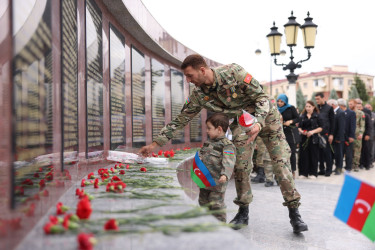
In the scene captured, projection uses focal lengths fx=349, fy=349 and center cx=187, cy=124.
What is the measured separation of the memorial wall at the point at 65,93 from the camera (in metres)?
1.51

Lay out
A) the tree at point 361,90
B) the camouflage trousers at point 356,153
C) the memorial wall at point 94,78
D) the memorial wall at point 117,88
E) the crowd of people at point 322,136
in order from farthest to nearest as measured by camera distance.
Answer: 1. the tree at point 361,90
2. the camouflage trousers at point 356,153
3. the crowd of people at point 322,136
4. the memorial wall at point 117,88
5. the memorial wall at point 94,78

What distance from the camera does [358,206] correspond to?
6.02ft

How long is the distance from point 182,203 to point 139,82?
12.3 feet

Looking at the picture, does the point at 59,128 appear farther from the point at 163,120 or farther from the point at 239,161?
the point at 163,120

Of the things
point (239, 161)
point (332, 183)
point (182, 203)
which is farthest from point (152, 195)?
point (332, 183)

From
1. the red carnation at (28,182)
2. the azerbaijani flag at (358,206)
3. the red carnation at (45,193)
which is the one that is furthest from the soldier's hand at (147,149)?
the azerbaijani flag at (358,206)

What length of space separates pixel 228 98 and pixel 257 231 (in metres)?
1.33

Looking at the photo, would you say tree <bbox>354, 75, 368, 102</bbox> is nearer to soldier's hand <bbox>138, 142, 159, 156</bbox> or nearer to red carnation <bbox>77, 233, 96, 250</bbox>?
soldier's hand <bbox>138, 142, 159, 156</bbox>

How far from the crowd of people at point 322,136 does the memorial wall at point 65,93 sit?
264cm

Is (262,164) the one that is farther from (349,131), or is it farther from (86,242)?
(86,242)

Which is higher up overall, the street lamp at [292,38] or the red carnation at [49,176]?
the street lamp at [292,38]

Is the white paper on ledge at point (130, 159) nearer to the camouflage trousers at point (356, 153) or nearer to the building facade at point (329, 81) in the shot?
the camouflage trousers at point (356, 153)

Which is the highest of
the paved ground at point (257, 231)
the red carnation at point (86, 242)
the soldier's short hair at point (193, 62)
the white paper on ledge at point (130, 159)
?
the soldier's short hair at point (193, 62)

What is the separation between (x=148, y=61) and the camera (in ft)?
19.6
